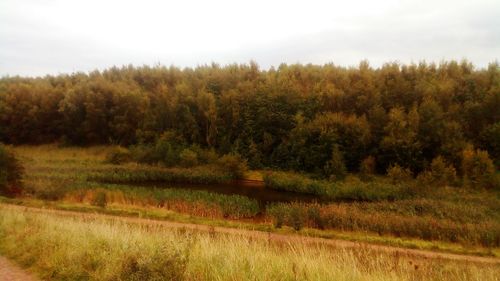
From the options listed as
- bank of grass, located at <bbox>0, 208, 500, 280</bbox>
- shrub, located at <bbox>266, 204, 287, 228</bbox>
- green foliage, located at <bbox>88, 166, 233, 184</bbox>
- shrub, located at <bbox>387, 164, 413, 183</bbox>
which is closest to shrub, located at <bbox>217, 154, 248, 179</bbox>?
green foliage, located at <bbox>88, 166, 233, 184</bbox>

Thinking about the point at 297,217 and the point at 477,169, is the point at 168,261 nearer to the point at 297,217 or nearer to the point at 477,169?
the point at 297,217

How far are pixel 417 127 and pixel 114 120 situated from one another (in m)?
40.6

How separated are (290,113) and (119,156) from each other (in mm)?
21990

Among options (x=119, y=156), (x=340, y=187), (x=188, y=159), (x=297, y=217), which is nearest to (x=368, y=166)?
(x=340, y=187)

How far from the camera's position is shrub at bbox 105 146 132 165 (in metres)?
50.8

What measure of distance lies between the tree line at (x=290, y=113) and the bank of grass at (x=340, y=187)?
3347mm

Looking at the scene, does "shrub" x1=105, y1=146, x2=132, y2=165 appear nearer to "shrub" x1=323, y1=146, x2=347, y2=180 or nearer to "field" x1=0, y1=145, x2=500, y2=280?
"field" x1=0, y1=145, x2=500, y2=280

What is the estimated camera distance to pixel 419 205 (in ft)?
87.8

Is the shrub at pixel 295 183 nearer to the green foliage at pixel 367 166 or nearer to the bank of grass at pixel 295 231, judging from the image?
the green foliage at pixel 367 166

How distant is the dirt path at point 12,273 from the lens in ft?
23.8

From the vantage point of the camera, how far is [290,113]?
2019 inches

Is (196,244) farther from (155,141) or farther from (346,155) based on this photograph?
(155,141)

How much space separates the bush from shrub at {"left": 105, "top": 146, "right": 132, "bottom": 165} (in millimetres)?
22399

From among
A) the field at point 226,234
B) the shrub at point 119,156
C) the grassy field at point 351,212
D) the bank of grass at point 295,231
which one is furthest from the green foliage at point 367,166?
the shrub at point 119,156
